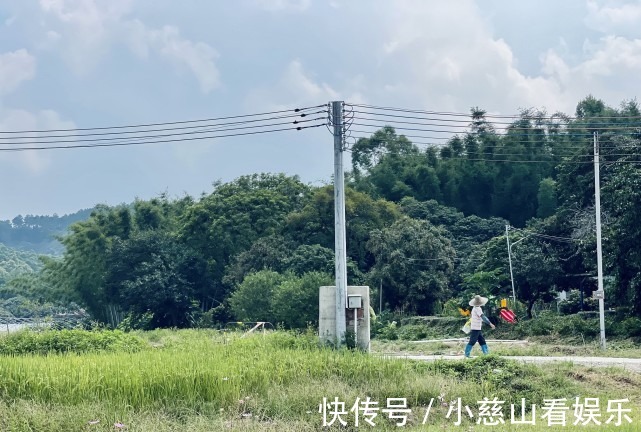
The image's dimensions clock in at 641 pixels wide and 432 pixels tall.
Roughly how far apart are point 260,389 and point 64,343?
7463mm

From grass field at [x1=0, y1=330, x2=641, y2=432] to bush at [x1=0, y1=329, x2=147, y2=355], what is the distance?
3178 millimetres

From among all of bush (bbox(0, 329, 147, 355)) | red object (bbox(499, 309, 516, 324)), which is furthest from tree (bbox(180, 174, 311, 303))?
bush (bbox(0, 329, 147, 355))

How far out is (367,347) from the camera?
17766 mm

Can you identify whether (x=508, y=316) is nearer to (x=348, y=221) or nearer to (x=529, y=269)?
(x=529, y=269)

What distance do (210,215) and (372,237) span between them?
44.1 feet

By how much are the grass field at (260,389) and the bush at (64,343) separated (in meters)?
3.18

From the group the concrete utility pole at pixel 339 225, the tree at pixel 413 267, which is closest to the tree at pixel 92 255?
the tree at pixel 413 267

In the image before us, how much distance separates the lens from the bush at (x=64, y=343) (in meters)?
18.0

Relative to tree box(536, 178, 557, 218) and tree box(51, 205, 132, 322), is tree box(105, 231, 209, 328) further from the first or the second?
tree box(536, 178, 557, 218)

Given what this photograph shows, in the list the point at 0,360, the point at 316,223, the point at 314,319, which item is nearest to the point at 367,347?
the point at 0,360

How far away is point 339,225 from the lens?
712 inches

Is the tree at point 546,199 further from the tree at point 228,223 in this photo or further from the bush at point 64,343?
the bush at point 64,343

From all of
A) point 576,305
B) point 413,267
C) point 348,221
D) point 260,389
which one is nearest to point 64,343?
point 260,389

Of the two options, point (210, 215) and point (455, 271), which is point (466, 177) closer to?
point (455, 271)
